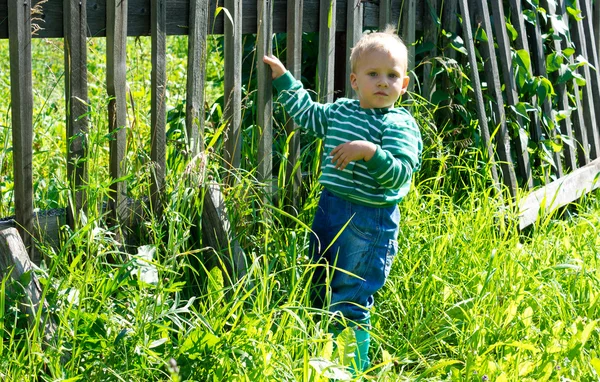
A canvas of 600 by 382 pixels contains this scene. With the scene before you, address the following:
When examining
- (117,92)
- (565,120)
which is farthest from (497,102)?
(117,92)

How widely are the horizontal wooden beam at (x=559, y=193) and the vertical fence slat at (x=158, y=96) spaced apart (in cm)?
180

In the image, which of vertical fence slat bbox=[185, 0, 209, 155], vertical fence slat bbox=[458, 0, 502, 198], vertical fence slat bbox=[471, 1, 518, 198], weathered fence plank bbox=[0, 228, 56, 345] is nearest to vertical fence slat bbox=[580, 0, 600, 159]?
vertical fence slat bbox=[471, 1, 518, 198]

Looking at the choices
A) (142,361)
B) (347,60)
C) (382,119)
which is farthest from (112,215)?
(347,60)

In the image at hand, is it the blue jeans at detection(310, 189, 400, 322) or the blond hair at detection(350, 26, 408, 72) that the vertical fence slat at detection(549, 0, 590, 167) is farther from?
the blue jeans at detection(310, 189, 400, 322)

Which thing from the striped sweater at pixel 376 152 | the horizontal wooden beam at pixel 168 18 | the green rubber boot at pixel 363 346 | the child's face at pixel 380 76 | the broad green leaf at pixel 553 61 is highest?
the horizontal wooden beam at pixel 168 18

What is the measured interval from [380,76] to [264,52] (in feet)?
2.05

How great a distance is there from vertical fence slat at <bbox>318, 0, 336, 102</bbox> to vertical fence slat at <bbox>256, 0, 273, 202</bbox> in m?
0.32

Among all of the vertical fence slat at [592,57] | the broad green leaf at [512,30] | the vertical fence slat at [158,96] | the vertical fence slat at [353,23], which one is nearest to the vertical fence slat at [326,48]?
the vertical fence slat at [353,23]

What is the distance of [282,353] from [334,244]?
2.15 ft

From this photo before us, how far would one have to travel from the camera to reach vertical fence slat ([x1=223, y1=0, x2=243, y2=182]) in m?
3.34

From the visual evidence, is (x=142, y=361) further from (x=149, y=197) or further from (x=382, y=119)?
(x=382, y=119)

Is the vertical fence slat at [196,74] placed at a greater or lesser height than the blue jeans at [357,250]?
greater

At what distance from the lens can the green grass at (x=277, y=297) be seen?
2.60 m

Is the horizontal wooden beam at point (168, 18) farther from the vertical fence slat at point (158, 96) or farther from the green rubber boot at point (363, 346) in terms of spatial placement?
the green rubber boot at point (363, 346)
